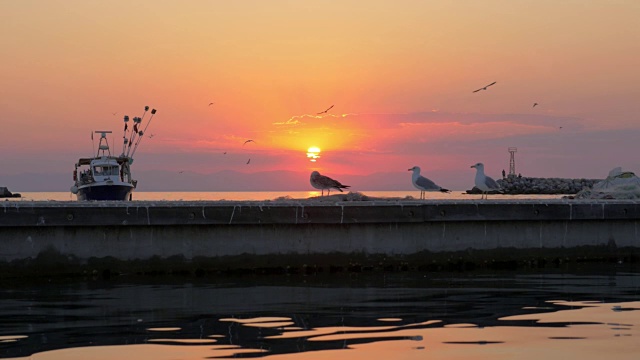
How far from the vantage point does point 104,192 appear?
204ft

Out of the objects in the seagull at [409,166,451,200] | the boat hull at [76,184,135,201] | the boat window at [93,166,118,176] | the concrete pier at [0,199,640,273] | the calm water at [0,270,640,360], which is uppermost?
the boat window at [93,166,118,176]

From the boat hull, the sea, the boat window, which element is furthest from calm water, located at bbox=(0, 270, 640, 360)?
the boat window

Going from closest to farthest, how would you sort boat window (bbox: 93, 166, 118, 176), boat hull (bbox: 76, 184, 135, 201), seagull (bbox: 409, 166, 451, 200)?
seagull (bbox: 409, 166, 451, 200), boat hull (bbox: 76, 184, 135, 201), boat window (bbox: 93, 166, 118, 176)

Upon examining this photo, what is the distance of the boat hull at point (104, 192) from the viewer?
6212cm

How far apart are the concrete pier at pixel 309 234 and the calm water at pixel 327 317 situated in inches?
34.3

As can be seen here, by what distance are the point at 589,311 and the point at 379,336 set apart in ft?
15.8

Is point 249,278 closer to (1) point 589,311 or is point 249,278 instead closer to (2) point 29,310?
(2) point 29,310

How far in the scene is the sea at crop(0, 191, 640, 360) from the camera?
13.1 meters

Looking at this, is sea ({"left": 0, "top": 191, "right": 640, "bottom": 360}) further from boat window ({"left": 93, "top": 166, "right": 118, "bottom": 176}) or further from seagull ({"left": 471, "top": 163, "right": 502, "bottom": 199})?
boat window ({"left": 93, "top": 166, "right": 118, "bottom": 176})

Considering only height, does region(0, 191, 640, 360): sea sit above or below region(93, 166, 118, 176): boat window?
below

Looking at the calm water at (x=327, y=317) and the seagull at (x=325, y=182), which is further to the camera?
the seagull at (x=325, y=182)

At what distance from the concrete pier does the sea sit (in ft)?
1.88

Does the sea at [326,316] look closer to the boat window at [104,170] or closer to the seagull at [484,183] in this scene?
the seagull at [484,183]

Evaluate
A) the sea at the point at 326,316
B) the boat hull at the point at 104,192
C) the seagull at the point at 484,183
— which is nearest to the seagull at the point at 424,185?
the seagull at the point at 484,183
